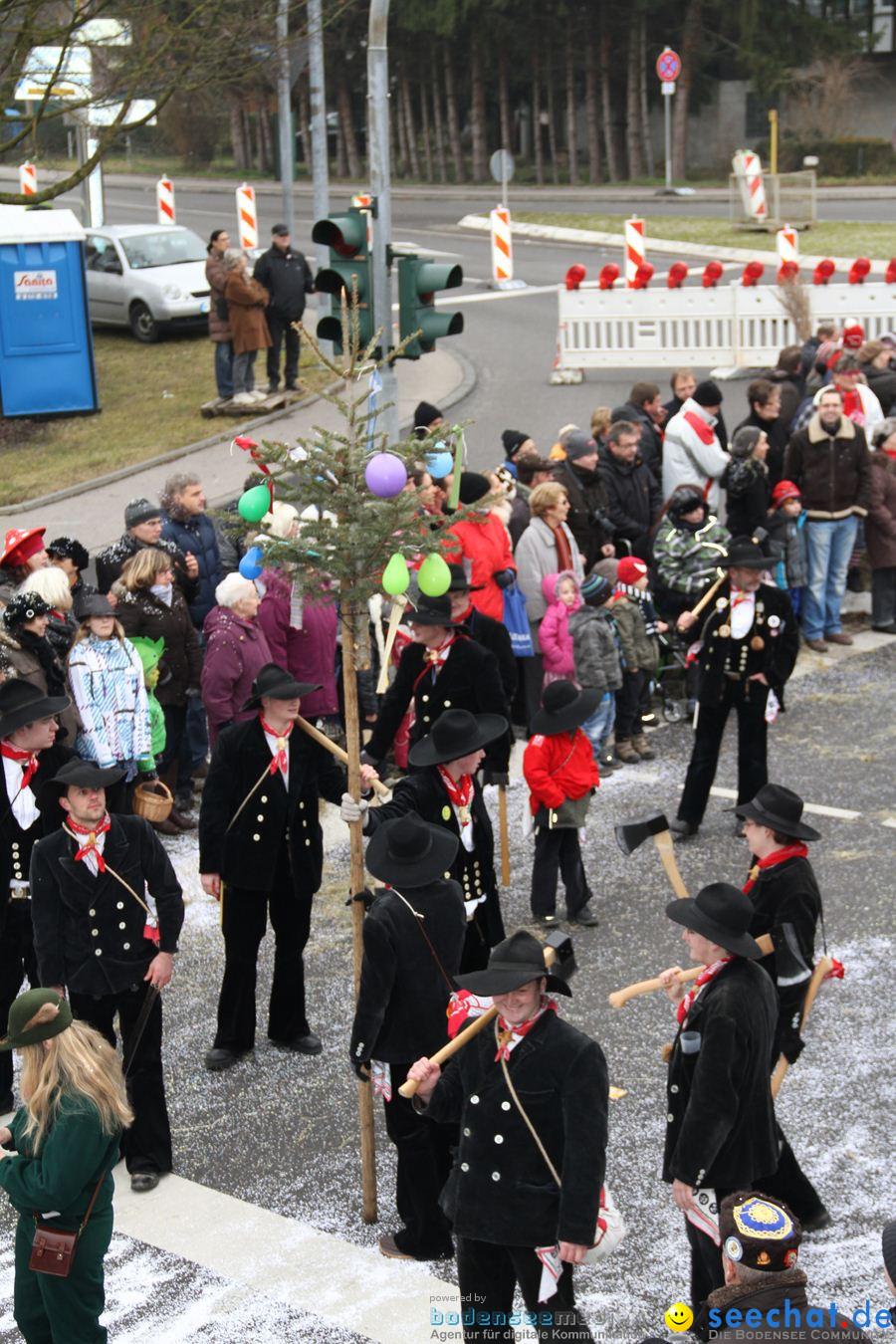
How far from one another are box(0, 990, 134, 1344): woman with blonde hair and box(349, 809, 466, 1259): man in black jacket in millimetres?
1188

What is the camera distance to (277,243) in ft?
63.1

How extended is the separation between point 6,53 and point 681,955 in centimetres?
1155

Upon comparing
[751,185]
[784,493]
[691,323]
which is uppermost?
[751,185]

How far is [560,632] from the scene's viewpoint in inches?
445

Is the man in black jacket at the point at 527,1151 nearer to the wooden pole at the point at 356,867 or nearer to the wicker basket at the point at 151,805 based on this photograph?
the wooden pole at the point at 356,867

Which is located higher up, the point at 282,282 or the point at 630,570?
the point at 282,282

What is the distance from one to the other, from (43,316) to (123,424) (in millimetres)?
1590

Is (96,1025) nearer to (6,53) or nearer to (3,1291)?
(3,1291)

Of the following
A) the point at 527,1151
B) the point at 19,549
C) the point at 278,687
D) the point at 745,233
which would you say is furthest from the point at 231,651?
the point at 745,233

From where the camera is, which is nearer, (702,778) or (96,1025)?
(96,1025)

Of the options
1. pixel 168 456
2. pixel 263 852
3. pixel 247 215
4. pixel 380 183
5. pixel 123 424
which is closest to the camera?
pixel 263 852

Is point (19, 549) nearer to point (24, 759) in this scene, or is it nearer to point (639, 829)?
point (24, 759)

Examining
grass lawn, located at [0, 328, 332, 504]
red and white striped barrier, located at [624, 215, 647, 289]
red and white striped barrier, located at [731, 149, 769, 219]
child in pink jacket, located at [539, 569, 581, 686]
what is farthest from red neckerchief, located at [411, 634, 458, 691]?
red and white striped barrier, located at [731, 149, 769, 219]

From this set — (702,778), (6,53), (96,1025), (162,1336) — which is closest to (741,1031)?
(162,1336)
